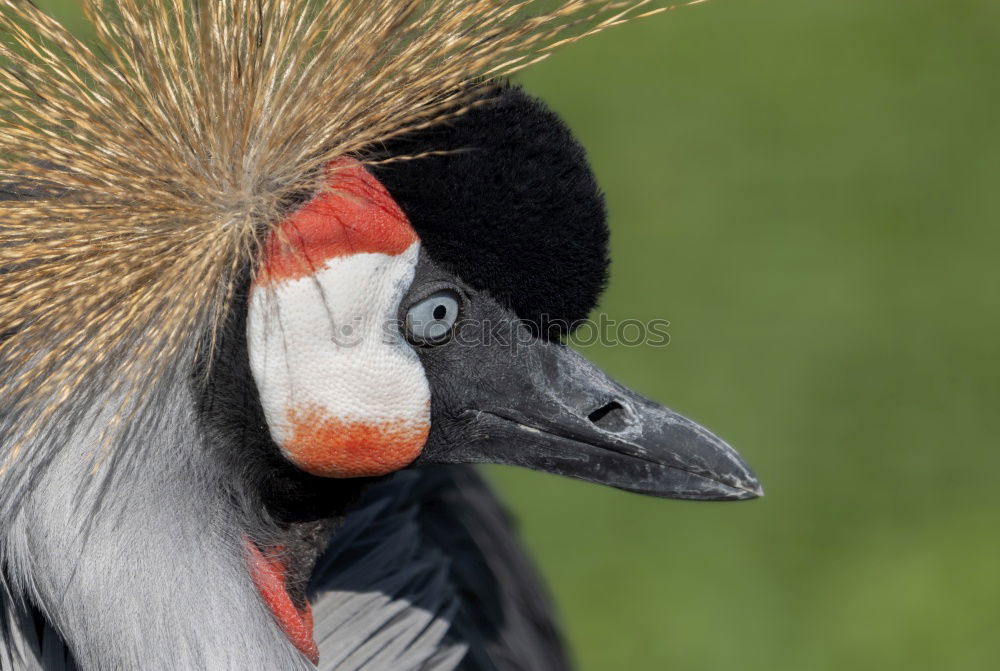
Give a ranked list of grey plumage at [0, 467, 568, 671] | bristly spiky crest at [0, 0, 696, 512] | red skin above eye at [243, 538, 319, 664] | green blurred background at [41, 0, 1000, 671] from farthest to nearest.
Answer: green blurred background at [41, 0, 1000, 671], grey plumage at [0, 467, 568, 671], red skin above eye at [243, 538, 319, 664], bristly spiky crest at [0, 0, 696, 512]

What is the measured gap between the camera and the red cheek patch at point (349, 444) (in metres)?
1.06

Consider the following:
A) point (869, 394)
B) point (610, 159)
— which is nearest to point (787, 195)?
point (610, 159)

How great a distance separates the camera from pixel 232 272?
0.99m

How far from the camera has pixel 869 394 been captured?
277 cm

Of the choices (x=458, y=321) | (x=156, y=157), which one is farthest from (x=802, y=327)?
(x=156, y=157)

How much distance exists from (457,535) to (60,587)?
0.72 meters

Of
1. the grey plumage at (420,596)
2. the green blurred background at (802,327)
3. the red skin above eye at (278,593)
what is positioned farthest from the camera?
the green blurred background at (802,327)

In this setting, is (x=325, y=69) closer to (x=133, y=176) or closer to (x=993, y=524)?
(x=133, y=176)

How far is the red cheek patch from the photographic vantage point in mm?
1056

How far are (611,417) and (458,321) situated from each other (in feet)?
0.60

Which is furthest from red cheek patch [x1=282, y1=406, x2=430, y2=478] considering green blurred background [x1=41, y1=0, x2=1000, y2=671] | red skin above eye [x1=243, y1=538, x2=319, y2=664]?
green blurred background [x1=41, y1=0, x2=1000, y2=671]

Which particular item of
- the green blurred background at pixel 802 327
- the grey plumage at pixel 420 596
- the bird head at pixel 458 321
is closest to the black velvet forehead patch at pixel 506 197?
the bird head at pixel 458 321

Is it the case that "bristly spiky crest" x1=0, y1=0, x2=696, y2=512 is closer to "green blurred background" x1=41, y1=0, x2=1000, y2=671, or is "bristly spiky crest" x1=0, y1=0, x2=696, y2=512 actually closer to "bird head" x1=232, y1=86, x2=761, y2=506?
"bird head" x1=232, y1=86, x2=761, y2=506

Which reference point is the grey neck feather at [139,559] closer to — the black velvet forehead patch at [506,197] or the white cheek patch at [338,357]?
the white cheek patch at [338,357]
